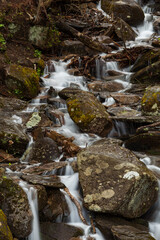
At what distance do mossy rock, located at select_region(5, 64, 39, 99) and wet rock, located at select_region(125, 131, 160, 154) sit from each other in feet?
13.8

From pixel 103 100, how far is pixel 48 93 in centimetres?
202

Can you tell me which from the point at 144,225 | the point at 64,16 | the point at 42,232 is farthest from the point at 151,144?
the point at 64,16

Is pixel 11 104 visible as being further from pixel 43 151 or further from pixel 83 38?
pixel 83 38

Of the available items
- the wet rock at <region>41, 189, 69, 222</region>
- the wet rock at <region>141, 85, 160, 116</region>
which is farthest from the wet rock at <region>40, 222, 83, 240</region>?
the wet rock at <region>141, 85, 160, 116</region>

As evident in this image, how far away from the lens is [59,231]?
3.61 m

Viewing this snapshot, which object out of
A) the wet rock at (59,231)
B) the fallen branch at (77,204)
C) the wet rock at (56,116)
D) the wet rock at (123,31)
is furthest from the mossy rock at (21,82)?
the wet rock at (123,31)

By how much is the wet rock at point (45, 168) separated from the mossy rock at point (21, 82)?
4.14 m

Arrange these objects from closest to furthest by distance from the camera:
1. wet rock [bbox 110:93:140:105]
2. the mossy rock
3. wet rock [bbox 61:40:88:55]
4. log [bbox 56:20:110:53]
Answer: the mossy rock, wet rock [bbox 110:93:140:105], log [bbox 56:20:110:53], wet rock [bbox 61:40:88:55]

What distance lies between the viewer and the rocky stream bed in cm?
375

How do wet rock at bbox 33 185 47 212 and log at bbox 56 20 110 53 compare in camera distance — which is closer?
wet rock at bbox 33 185 47 212

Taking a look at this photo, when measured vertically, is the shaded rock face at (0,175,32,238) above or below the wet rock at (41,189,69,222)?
above

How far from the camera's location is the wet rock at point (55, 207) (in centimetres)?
381

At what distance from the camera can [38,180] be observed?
4094 millimetres

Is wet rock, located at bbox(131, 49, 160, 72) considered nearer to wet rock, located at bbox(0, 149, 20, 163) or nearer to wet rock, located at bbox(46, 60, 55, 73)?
wet rock, located at bbox(46, 60, 55, 73)
